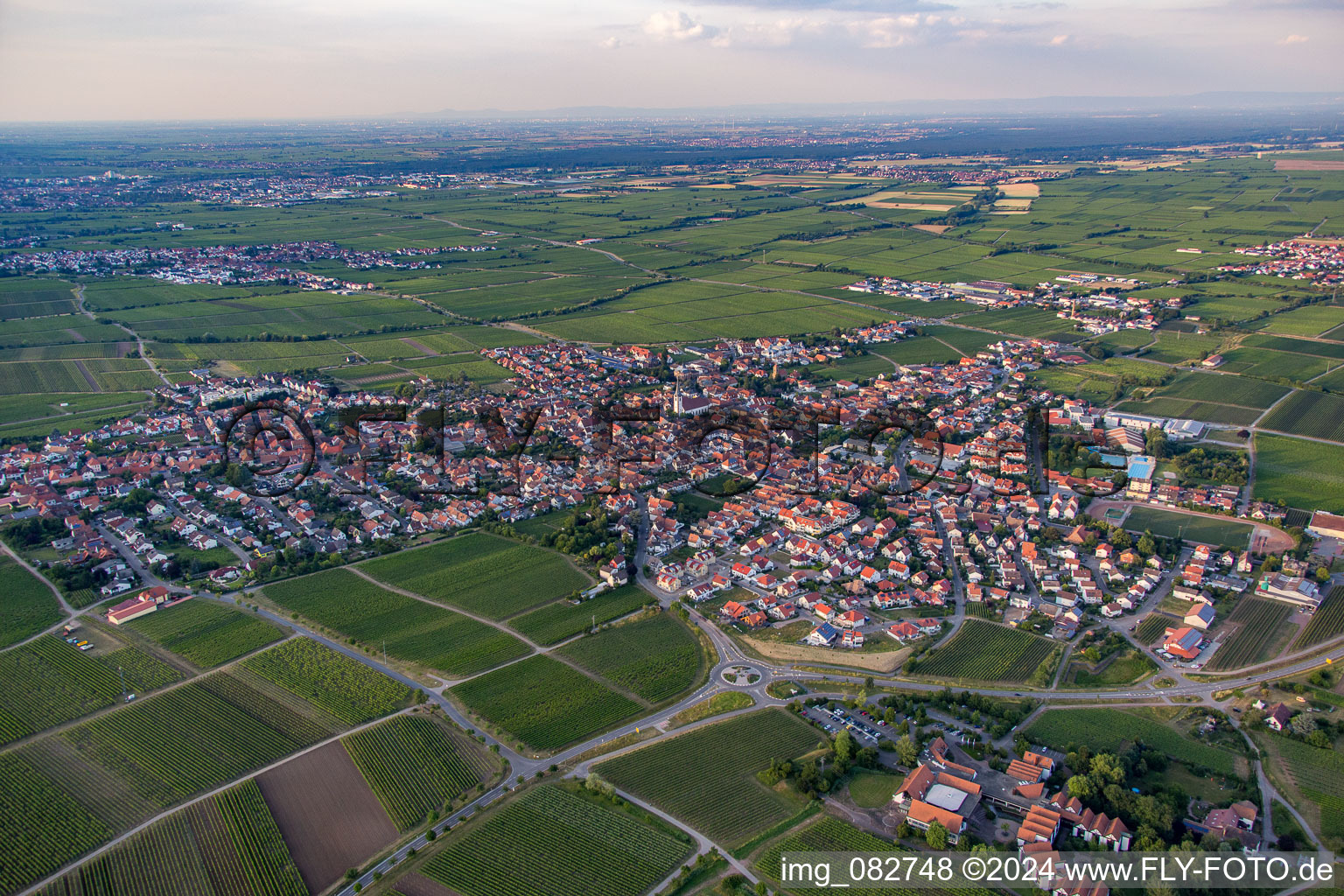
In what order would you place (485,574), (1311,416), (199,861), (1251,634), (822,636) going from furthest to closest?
1. (1311,416)
2. (485,574)
3. (822,636)
4. (1251,634)
5. (199,861)

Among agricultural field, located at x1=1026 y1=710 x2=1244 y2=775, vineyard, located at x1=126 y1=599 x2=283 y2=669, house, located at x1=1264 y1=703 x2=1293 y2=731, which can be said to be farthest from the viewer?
vineyard, located at x1=126 y1=599 x2=283 y2=669

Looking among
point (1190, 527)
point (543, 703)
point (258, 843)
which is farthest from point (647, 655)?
point (1190, 527)

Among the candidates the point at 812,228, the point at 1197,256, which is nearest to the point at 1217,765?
the point at 1197,256

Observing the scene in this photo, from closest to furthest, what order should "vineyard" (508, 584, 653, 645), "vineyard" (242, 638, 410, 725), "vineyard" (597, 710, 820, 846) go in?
"vineyard" (597, 710, 820, 846) < "vineyard" (242, 638, 410, 725) < "vineyard" (508, 584, 653, 645)

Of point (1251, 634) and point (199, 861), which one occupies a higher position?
point (1251, 634)

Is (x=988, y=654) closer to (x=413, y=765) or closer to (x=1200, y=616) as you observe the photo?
(x=1200, y=616)

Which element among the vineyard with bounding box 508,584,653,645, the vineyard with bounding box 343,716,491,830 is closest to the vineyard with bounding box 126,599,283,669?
the vineyard with bounding box 343,716,491,830

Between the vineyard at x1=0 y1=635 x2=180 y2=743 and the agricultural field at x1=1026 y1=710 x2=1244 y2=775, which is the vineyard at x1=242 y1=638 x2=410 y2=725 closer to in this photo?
the vineyard at x1=0 y1=635 x2=180 y2=743
